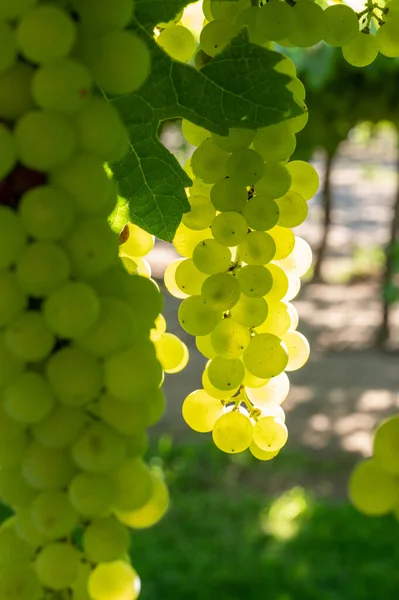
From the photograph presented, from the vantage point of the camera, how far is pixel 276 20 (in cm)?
49

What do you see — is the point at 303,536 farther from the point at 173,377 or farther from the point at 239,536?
the point at 173,377

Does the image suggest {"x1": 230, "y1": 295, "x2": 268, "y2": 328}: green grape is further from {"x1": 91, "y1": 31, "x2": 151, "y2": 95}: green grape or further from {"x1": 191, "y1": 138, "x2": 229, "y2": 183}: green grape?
{"x1": 91, "y1": 31, "x2": 151, "y2": 95}: green grape

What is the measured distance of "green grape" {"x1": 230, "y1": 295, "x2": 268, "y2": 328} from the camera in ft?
1.86

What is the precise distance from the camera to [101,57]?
0.36 meters

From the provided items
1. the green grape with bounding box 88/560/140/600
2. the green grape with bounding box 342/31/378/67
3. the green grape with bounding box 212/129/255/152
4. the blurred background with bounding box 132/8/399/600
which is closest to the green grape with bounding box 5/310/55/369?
the green grape with bounding box 88/560/140/600

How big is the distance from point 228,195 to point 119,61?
0.20 metres

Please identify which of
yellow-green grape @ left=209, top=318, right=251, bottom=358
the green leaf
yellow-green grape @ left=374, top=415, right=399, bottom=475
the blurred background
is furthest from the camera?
the blurred background

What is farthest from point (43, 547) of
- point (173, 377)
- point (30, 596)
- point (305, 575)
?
point (173, 377)

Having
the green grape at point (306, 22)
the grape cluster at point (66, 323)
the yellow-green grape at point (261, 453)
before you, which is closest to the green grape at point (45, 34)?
the grape cluster at point (66, 323)

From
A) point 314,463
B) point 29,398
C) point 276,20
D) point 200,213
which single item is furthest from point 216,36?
point 314,463

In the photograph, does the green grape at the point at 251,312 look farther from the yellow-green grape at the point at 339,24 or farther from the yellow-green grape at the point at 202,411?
the yellow-green grape at the point at 339,24

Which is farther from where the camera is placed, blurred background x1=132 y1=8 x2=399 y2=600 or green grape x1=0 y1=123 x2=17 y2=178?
blurred background x1=132 y1=8 x2=399 y2=600

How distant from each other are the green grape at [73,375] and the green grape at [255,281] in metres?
0.22

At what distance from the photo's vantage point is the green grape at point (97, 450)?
35 cm
